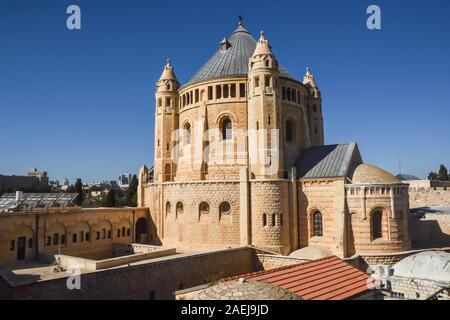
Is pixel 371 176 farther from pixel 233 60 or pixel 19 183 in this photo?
pixel 19 183

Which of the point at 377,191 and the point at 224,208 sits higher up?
the point at 377,191

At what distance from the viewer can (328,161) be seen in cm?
3238

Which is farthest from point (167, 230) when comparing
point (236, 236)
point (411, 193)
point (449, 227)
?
point (411, 193)

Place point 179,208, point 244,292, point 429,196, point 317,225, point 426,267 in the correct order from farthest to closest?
point 429,196 < point 179,208 < point 317,225 < point 426,267 < point 244,292

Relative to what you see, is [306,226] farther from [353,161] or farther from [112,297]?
[112,297]

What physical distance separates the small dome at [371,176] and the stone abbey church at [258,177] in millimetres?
90

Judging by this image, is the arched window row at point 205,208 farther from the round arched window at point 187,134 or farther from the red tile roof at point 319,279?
the red tile roof at point 319,279

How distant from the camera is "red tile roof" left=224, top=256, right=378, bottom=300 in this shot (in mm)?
17453

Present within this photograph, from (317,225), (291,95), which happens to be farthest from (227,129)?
(317,225)

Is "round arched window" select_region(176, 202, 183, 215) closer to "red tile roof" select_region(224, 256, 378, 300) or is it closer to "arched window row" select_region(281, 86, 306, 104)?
"arched window row" select_region(281, 86, 306, 104)

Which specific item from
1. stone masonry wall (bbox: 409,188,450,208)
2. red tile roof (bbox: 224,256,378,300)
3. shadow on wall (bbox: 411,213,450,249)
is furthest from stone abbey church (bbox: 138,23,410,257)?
stone masonry wall (bbox: 409,188,450,208)

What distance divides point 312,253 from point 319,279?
9644 mm

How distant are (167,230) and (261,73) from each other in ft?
57.2
